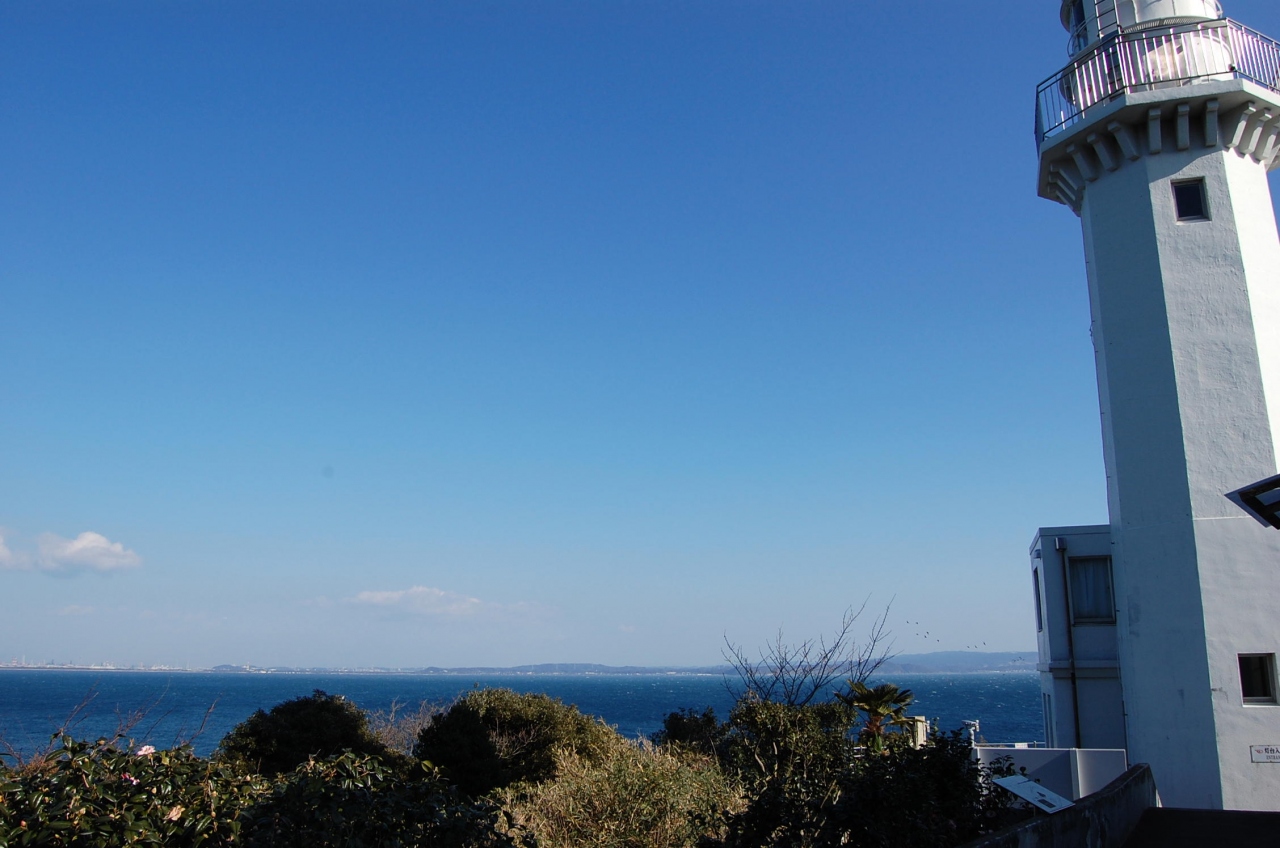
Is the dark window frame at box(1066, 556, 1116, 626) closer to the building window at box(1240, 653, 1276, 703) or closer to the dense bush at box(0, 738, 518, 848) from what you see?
the building window at box(1240, 653, 1276, 703)

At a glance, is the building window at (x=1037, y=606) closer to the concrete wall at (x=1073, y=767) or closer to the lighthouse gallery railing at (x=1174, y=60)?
the concrete wall at (x=1073, y=767)

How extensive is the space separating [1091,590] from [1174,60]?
407 inches

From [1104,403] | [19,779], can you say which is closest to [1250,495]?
[1104,403]

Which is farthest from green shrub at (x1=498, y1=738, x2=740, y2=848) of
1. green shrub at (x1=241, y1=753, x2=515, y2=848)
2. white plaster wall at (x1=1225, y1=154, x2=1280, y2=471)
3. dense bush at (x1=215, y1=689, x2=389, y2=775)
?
dense bush at (x1=215, y1=689, x2=389, y2=775)

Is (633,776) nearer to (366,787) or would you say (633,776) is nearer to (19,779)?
(366,787)

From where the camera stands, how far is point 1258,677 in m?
13.8

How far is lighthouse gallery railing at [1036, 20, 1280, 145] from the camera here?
16.5m

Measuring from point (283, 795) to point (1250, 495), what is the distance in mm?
8983

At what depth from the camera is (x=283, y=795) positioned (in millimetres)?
5656

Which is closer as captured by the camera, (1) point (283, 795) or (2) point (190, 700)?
(1) point (283, 795)

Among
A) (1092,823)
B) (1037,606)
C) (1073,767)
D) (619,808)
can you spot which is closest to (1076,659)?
(1037,606)

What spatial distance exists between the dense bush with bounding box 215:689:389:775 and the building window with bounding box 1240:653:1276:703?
18732 millimetres

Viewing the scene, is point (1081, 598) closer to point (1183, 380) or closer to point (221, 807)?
point (1183, 380)

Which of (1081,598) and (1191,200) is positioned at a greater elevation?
(1191,200)
